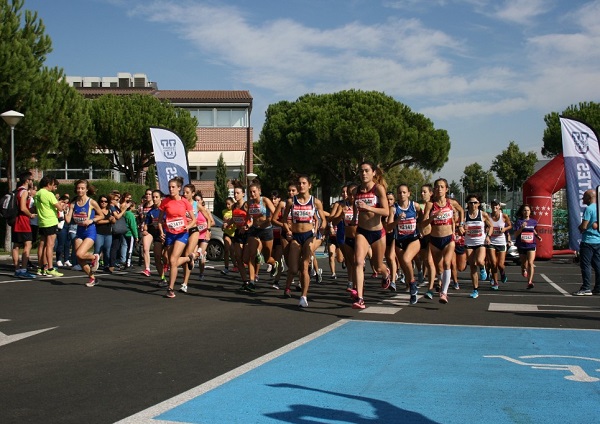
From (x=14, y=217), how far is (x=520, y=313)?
418 inches

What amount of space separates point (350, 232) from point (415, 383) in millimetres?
7463

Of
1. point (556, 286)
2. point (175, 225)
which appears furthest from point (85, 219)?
point (556, 286)

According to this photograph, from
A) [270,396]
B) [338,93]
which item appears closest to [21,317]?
[270,396]

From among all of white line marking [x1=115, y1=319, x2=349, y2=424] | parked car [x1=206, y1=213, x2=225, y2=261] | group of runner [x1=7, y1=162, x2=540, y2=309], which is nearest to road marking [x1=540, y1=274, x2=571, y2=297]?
group of runner [x1=7, y1=162, x2=540, y2=309]

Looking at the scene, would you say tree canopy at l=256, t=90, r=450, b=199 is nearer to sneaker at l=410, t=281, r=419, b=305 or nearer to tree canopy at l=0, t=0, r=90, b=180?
tree canopy at l=0, t=0, r=90, b=180

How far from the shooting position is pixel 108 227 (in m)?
17.9

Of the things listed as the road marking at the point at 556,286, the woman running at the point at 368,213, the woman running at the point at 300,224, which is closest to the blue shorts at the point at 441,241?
the woman running at the point at 368,213

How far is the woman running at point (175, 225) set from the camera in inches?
480

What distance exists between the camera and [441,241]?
40.3 ft

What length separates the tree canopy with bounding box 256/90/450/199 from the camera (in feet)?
173

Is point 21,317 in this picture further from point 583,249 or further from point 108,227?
point 583,249

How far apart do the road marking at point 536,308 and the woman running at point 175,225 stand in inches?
198

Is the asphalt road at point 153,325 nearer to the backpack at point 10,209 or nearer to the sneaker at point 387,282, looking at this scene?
the sneaker at point 387,282

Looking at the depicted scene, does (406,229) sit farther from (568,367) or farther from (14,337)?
(14,337)
